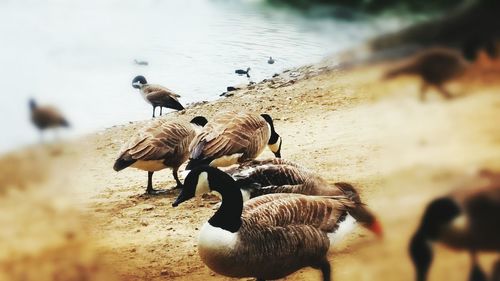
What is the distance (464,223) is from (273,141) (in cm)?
102

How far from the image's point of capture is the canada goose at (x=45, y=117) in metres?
2.24

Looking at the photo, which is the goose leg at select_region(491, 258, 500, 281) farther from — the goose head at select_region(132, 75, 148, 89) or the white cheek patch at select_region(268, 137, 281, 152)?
the goose head at select_region(132, 75, 148, 89)

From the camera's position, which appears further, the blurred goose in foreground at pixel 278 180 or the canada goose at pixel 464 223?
the blurred goose in foreground at pixel 278 180

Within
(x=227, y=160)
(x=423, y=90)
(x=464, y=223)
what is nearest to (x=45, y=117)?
(x=227, y=160)

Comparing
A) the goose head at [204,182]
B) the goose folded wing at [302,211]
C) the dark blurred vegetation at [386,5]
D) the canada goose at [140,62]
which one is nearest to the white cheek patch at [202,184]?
the goose head at [204,182]

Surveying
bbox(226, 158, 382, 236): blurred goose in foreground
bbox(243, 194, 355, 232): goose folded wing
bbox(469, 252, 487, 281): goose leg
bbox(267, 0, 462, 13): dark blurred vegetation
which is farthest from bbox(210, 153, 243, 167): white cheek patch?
bbox(469, 252, 487, 281): goose leg

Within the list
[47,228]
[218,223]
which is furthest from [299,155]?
[47,228]

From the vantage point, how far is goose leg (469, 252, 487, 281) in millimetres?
2057

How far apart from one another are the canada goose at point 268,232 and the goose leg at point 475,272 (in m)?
0.42

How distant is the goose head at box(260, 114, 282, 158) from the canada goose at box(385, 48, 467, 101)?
0.82 m

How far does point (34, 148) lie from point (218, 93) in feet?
2.17

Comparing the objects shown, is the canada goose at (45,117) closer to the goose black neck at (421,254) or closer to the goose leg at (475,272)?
the goose black neck at (421,254)

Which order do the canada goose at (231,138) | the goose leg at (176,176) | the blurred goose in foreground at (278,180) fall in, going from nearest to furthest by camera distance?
1. the blurred goose in foreground at (278,180)
2. the canada goose at (231,138)
3. the goose leg at (176,176)

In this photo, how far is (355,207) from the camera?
2348mm
